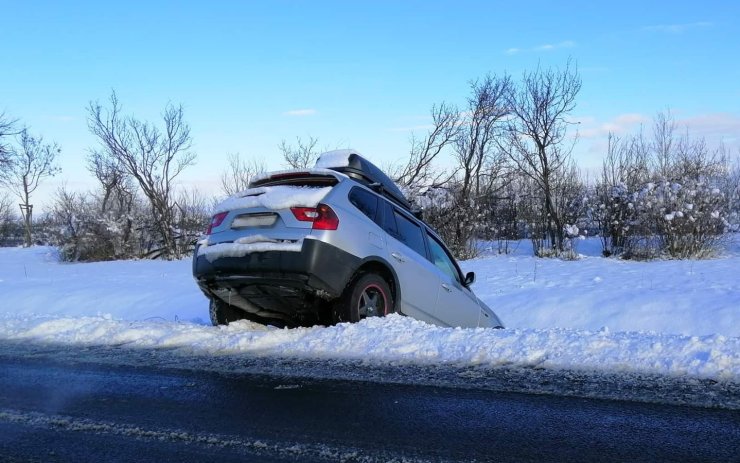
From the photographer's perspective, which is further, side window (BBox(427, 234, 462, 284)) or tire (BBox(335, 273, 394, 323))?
side window (BBox(427, 234, 462, 284))

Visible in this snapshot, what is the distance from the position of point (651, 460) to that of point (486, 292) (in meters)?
10.2

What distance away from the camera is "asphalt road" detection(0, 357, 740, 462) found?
2.87m

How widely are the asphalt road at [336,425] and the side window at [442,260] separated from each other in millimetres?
3442

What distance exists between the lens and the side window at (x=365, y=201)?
6.15 metres

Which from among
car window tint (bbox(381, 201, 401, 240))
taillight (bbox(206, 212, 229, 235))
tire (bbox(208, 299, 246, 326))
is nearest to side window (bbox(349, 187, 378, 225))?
car window tint (bbox(381, 201, 401, 240))

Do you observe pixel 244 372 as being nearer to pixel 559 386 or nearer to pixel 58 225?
pixel 559 386

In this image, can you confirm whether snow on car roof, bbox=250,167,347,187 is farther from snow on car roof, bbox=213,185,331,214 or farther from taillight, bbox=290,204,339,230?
taillight, bbox=290,204,339,230

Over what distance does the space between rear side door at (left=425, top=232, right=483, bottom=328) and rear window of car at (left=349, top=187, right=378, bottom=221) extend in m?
1.25

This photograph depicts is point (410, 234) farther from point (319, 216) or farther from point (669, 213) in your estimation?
point (669, 213)

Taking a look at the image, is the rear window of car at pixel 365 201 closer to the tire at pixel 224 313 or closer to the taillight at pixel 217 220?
the taillight at pixel 217 220

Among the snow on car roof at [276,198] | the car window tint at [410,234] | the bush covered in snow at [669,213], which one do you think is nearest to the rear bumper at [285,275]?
the snow on car roof at [276,198]

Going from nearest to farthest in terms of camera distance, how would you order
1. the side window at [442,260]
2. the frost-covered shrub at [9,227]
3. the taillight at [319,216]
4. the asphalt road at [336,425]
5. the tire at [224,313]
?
the asphalt road at [336,425], the taillight at [319,216], the tire at [224,313], the side window at [442,260], the frost-covered shrub at [9,227]

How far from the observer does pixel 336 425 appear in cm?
329

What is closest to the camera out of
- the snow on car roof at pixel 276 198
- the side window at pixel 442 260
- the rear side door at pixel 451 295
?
the snow on car roof at pixel 276 198
